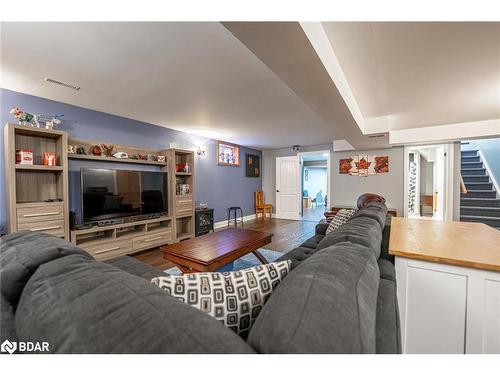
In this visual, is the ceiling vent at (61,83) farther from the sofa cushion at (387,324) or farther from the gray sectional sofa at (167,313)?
the sofa cushion at (387,324)

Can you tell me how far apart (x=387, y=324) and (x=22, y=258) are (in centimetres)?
131

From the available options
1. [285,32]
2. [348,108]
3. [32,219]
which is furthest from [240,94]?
[32,219]

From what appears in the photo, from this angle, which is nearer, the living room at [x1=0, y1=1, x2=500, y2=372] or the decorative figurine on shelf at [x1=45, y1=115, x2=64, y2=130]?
the living room at [x1=0, y1=1, x2=500, y2=372]

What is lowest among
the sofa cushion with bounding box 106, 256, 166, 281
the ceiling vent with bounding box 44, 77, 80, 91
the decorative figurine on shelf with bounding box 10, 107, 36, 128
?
the sofa cushion with bounding box 106, 256, 166, 281

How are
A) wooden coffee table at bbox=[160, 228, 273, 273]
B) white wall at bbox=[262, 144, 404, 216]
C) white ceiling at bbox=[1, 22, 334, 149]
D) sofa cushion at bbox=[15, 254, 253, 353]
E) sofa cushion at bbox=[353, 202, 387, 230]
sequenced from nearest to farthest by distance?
sofa cushion at bbox=[15, 254, 253, 353]
white ceiling at bbox=[1, 22, 334, 149]
sofa cushion at bbox=[353, 202, 387, 230]
wooden coffee table at bbox=[160, 228, 273, 273]
white wall at bbox=[262, 144, 404, 216]

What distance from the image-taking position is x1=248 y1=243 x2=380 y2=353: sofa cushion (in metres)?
0.43

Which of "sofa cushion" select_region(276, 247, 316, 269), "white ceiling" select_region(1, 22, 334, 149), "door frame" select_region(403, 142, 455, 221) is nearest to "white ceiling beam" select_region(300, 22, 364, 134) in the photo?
"white ceiling" select_region(1, 22, 334, 149)

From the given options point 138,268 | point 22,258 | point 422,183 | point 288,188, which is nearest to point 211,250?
point 138,268

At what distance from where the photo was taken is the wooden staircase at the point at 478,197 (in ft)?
13.7

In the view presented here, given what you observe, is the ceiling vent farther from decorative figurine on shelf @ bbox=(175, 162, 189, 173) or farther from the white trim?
the white trim

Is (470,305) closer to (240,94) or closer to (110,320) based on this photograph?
(110,320)

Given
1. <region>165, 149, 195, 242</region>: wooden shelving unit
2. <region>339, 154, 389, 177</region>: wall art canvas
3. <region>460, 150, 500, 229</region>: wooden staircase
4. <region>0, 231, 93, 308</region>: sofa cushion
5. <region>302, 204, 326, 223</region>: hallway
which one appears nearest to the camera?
<region>0, 231, 93, 308</region>: sofa cushion

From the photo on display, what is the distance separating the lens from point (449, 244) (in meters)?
1.24

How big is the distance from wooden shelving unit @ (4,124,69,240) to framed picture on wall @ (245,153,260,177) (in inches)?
166
